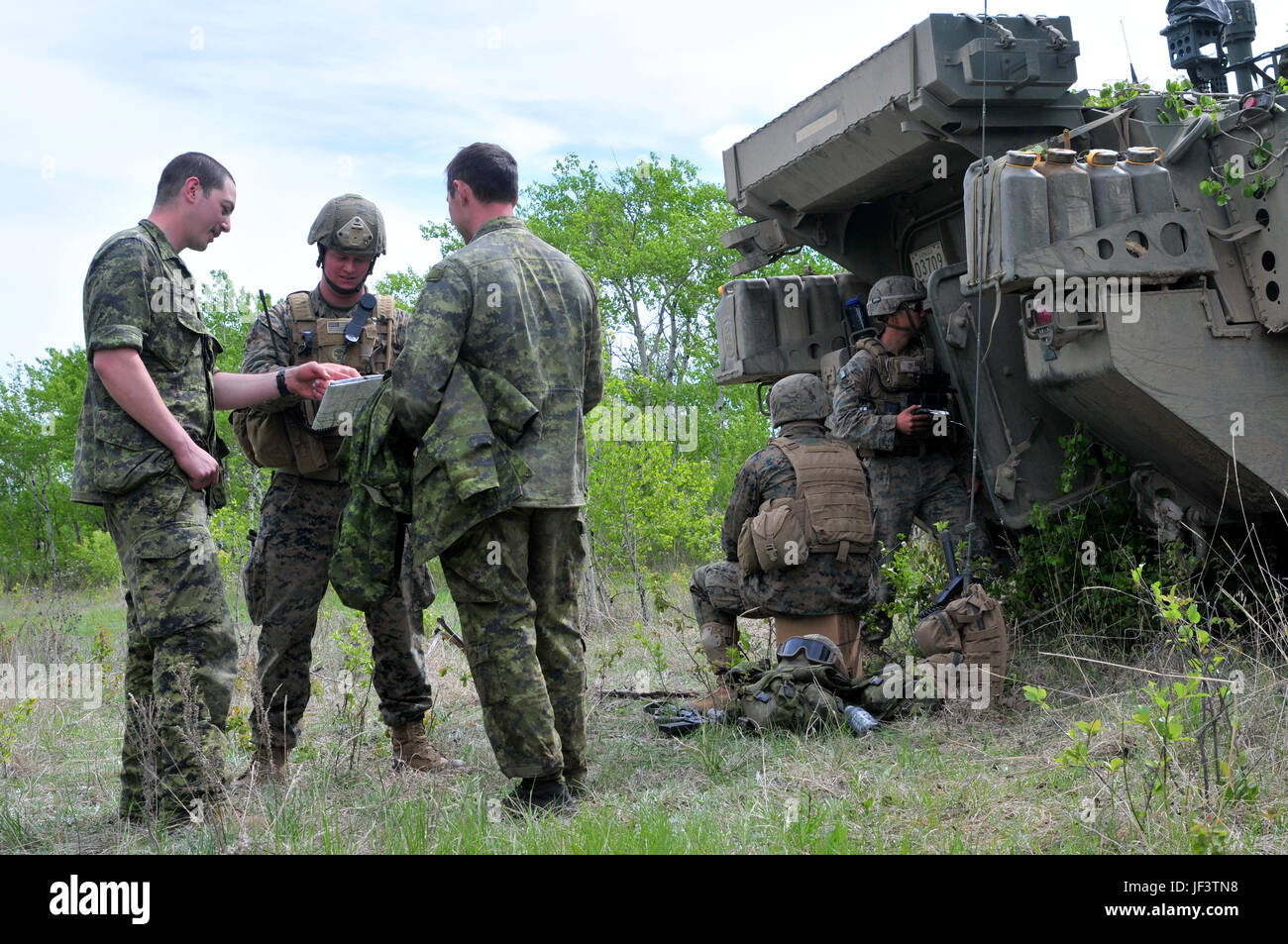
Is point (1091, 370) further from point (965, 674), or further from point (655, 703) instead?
point (655, 703)

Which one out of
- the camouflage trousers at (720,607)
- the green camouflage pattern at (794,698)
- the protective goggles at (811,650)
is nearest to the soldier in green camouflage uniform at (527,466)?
the green camouflage pattern at (794,698)

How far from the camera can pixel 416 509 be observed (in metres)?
4.07

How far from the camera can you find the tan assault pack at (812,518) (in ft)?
19.4

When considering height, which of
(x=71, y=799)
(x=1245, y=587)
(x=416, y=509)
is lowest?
(x=71, y=799)

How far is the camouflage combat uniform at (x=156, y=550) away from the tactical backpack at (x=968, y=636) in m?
3.01

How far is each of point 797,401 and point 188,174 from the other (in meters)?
3.26

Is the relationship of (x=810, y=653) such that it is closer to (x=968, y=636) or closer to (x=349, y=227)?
(x=968, y=636)

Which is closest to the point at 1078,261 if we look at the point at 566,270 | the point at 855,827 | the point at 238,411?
the point at 566,270

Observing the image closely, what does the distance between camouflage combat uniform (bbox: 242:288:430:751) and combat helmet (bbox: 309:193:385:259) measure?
0.97 ft

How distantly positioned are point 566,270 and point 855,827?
2.19 metres

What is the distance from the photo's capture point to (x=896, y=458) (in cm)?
741

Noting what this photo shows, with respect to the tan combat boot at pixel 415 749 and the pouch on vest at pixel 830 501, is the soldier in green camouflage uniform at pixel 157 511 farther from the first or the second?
the pouch on vest at pixel 830 501

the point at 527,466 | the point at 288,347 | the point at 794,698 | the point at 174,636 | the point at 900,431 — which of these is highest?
the point at 288,347

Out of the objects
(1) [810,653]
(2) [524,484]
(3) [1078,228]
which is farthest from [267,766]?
(3) [1078,228]
